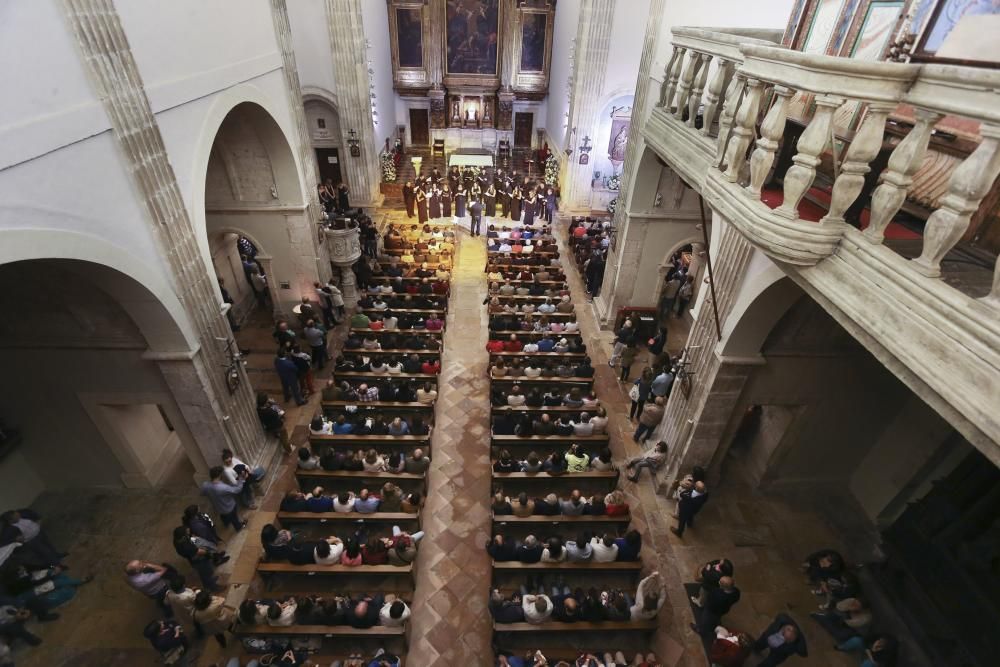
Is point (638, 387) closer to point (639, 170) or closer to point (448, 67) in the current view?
point (639, 170)

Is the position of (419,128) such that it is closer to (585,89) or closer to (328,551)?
(585,89)

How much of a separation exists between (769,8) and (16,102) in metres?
9.02

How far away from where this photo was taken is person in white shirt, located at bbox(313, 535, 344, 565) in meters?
6.71

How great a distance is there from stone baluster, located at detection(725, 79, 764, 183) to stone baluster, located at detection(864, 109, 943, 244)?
141cm

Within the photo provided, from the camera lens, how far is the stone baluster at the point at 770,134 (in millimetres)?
3768

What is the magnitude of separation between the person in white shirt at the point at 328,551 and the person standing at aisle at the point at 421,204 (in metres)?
13.1

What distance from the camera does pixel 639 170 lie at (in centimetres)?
1027

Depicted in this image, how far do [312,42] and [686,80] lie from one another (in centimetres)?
1395

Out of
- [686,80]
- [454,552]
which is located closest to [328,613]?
[454,552]

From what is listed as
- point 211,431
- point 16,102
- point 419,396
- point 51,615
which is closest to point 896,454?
point 419,396

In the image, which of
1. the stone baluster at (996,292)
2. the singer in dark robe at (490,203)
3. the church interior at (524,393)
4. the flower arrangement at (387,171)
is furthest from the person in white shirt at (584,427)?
the flower arrangement at (387,171)

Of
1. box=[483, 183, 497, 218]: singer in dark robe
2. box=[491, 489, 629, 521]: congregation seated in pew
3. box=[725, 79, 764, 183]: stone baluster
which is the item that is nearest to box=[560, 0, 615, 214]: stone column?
box=[483, 183, 497, 218]: singer in dark robe

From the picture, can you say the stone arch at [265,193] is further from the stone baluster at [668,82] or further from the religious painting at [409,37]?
the religious painting at [409,37]

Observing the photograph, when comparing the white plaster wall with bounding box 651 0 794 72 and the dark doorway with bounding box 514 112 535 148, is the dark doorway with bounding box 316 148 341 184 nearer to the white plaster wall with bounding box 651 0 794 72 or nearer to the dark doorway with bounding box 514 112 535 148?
the dark doorway with bounding box 514 112 535 148
